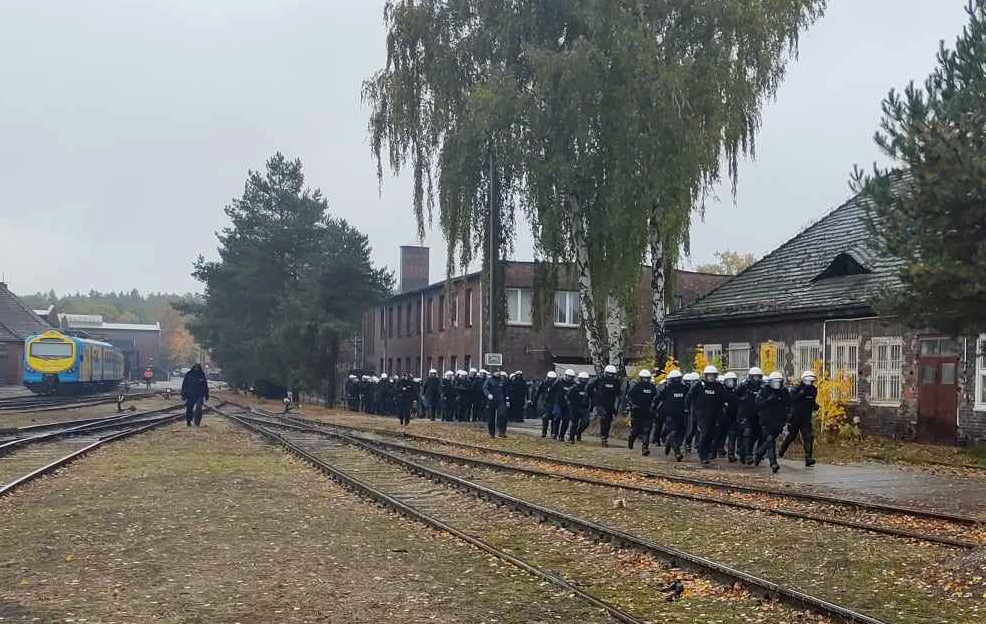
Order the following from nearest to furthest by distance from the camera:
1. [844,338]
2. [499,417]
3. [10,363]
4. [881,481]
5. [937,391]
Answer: [881,481], [937,391], [844,338], [499,417], [10,363]

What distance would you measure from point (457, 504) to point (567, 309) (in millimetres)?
35501

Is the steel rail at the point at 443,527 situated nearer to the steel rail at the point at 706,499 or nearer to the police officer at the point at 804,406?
the steel rail at the point at 706,499

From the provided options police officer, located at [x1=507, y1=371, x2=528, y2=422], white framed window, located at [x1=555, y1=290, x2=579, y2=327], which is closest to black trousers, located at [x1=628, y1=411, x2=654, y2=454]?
police officer, located at [x1=507, y1=371, x2=528, y2=422]

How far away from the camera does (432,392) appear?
3569 centimetres

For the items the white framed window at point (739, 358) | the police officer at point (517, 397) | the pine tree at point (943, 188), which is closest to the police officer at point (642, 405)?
the white framed window at point (739, 358)

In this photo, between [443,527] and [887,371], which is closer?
[443,527]

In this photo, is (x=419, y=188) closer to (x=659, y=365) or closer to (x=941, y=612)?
(x=659, y=365)

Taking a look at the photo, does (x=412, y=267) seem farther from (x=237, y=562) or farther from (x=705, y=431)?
(x=237, y=562)

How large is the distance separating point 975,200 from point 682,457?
412 inches

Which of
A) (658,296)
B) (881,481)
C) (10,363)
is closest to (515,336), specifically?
(658,296)

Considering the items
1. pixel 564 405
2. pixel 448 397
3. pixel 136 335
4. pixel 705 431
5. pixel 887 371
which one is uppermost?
pixel 136 335

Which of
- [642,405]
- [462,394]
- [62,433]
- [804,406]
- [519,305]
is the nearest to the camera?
[804,406]

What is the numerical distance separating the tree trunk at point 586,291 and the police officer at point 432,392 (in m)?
6.85

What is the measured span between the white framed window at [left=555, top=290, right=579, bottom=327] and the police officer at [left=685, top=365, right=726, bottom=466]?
1148 inches
